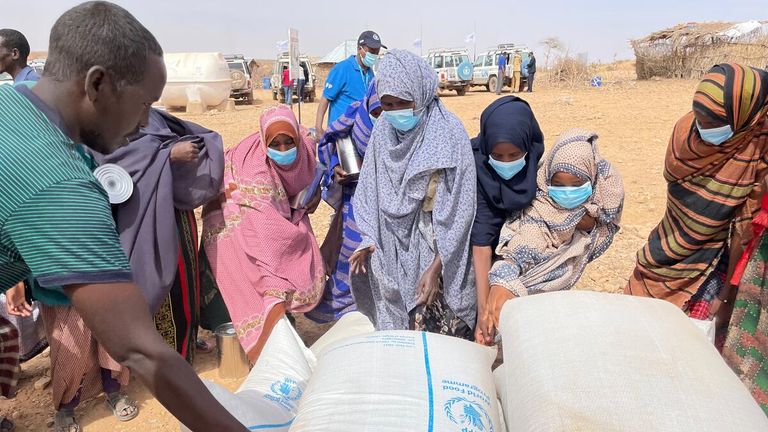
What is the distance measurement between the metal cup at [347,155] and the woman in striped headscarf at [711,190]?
1505mm

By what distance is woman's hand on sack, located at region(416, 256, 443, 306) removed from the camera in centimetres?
250

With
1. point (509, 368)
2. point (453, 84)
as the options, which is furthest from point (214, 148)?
point (453, 84)

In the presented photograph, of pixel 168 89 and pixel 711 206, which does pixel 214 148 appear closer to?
pixel 711 206

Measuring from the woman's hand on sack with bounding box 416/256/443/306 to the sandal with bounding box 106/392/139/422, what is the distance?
1451mm

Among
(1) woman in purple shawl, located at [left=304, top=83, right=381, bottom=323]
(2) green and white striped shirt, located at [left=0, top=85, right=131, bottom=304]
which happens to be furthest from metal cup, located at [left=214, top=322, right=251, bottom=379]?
(2) green and white striped shirt, located at [left=0, top=85, right=131, bottom=304]

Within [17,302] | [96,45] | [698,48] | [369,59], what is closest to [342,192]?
[17,302]

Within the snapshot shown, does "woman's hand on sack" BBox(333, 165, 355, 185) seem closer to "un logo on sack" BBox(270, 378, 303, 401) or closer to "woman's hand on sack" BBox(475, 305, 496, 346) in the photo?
"woman's hand on sack" BBox(475, 305, 496, 346)

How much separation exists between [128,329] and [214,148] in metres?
1.88

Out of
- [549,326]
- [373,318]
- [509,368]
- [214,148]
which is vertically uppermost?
[214,148]

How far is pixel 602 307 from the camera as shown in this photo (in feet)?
5.46

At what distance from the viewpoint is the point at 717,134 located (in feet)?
6.62

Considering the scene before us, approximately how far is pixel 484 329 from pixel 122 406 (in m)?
1.74

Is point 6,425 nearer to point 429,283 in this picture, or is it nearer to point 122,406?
point 122,406

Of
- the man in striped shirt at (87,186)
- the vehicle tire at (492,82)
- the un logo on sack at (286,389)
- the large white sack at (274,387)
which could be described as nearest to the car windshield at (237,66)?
the vehicle tire at (492,82)
